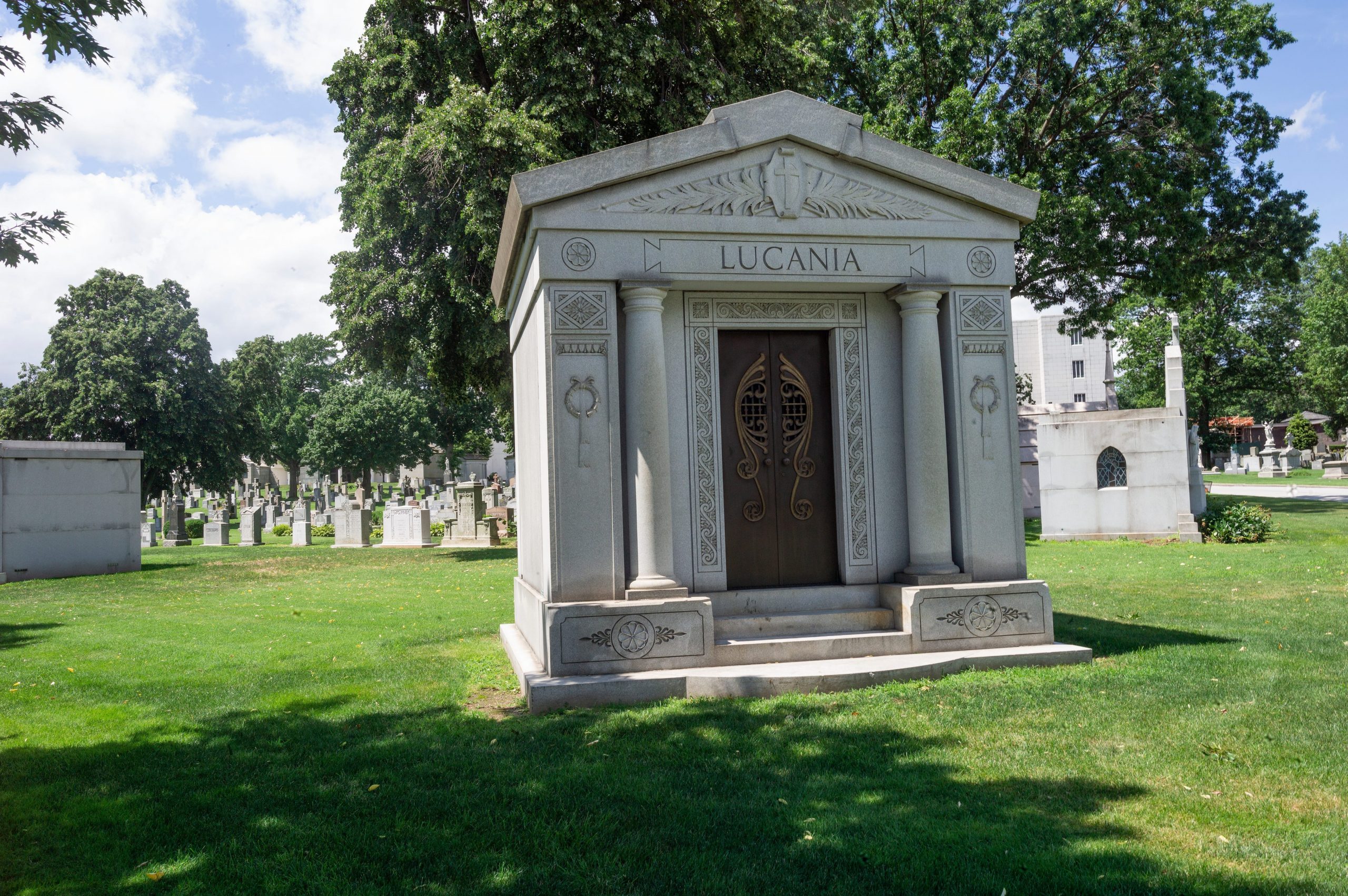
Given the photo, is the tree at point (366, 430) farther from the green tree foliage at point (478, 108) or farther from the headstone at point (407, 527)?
the green tree foliage at point (478, 108)

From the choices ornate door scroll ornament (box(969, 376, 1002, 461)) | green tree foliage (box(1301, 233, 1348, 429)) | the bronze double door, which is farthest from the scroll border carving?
green tree foliage (box(1301, 233, 1348, 429))

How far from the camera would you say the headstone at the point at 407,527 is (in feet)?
90.8

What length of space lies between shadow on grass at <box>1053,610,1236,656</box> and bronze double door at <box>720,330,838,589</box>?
90.7 inches

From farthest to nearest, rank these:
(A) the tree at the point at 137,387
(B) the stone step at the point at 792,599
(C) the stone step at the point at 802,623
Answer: (A) the tree at the point at 137,387 → (B) the stone step at the point at 792,599 → (C) the stone step at the point at 802,623

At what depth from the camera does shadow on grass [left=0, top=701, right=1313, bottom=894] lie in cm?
358

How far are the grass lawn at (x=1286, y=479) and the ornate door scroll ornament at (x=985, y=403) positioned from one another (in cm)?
4043

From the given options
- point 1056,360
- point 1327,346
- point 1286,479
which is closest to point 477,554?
point 1286,479

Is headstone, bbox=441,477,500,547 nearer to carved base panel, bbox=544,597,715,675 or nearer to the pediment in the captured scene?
carved base panel, bbox=544,597,715,675

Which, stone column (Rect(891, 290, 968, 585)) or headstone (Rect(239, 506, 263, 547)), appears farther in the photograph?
headstone (Rect(239, 506, 263, 547))

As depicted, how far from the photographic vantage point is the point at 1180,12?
20609mm

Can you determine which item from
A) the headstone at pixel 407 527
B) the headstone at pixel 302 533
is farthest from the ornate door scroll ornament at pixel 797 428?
the headstone at pixel 302 533

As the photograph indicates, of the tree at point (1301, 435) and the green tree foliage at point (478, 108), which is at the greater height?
the green tree foliage at point (478, 108)

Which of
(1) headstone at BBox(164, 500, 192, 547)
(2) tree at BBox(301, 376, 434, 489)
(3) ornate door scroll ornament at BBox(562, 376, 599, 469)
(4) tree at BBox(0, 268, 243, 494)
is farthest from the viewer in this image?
(2) tree at BBox(301, 376, 434, 489)

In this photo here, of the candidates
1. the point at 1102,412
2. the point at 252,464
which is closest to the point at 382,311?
the point at 1102,412
